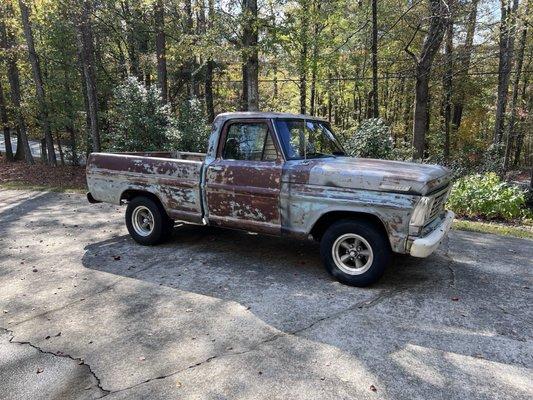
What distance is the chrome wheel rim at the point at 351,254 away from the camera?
15.5 ft

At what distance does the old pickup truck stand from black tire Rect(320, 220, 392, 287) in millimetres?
12

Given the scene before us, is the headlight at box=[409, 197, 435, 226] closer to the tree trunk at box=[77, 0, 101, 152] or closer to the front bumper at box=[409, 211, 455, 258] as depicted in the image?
the front bumper at box=[409, 211, 455, 258]

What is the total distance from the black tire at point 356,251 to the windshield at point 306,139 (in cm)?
114

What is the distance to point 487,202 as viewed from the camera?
30.5 ft

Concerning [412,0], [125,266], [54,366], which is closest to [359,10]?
[412,0]

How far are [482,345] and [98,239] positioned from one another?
606cm

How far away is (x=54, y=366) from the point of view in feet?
11.2

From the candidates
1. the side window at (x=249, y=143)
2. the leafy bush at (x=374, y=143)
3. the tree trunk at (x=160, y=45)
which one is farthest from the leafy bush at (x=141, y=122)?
the side window at (x=249, y=143)

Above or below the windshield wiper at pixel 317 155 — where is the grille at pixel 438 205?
below

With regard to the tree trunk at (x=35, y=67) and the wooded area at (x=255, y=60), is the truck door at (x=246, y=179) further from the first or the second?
the tree trunk at (x=35, y=67)

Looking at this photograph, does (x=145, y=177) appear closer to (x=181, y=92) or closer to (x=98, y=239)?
(x=98, y=239)

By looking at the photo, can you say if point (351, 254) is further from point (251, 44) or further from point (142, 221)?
point (251, 44)

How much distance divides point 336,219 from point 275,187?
862 millimetres

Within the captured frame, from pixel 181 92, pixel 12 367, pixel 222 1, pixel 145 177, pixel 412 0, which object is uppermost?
pixel 412 0
